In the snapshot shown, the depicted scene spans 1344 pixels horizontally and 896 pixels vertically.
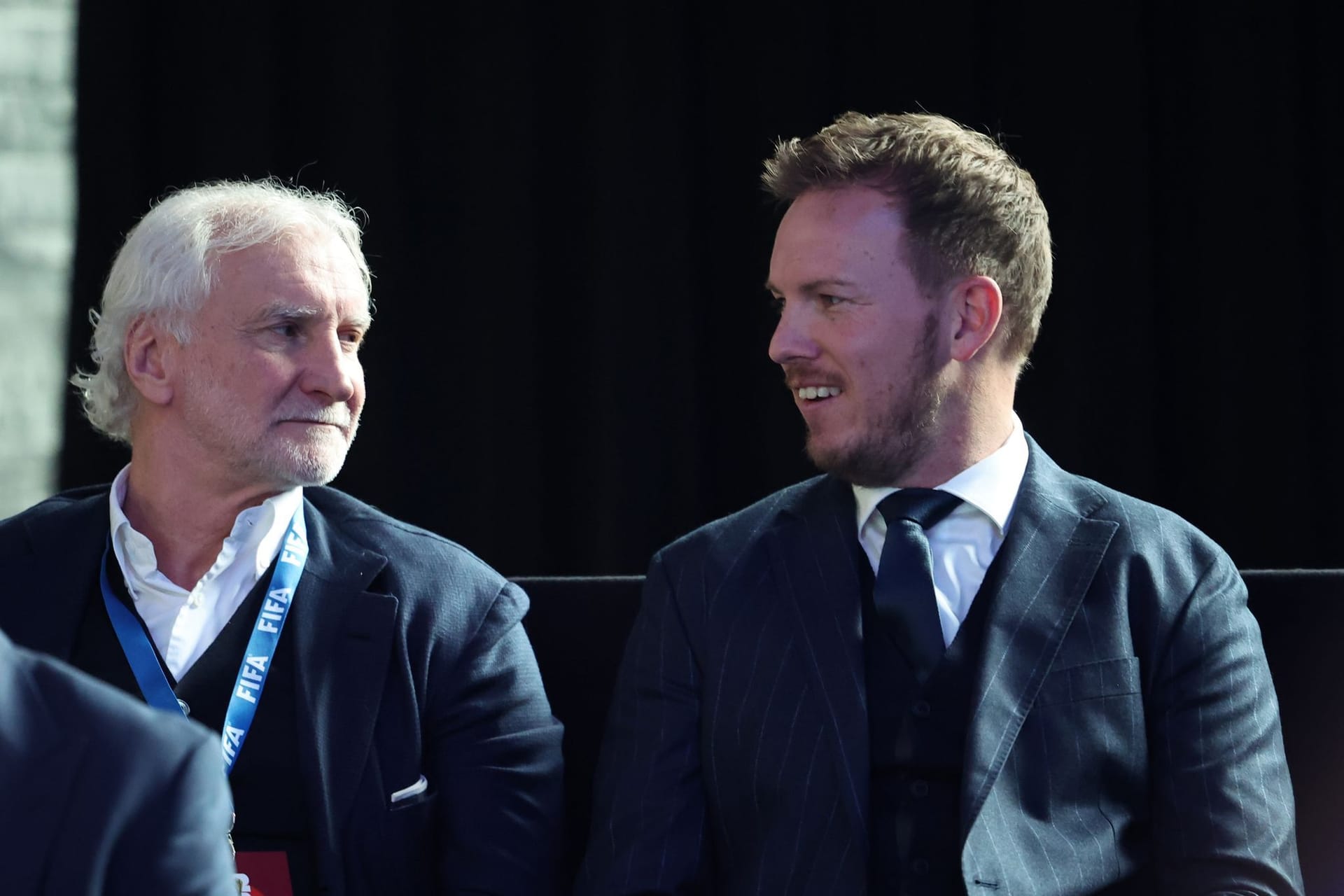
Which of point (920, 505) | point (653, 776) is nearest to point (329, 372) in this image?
point (653, 776)

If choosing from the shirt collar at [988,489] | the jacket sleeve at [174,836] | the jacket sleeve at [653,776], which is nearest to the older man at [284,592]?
the jacket sleeve at [653,776]

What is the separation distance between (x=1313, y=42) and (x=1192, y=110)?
0.30m

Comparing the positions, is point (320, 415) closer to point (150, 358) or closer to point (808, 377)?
point (150, 358)

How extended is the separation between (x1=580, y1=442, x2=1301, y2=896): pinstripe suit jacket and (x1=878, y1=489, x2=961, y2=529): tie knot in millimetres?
69

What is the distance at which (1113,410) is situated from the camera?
311 centimetres

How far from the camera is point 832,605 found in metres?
1.92

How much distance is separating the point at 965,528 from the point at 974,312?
1.02 ft

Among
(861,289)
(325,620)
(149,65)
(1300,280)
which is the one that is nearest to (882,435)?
(861,289)

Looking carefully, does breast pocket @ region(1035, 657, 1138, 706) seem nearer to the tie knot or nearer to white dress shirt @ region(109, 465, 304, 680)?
the tie knot

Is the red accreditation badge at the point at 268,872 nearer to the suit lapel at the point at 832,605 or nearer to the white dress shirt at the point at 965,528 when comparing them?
the suit lapel at the point at 832,605

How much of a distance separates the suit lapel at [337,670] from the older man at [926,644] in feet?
1.07

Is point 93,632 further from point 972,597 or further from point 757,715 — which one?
point 972,597

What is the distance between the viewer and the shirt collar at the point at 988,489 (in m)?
1.98

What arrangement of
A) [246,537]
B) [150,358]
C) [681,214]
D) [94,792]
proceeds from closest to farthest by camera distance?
[94,792] → [246,537] → [150,358] → [681,214]
